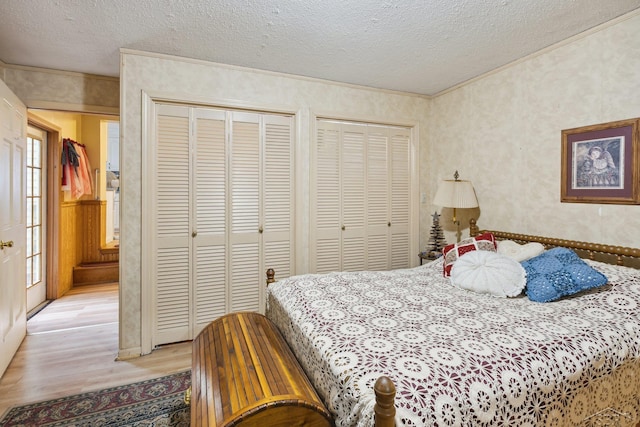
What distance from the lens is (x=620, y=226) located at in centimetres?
219

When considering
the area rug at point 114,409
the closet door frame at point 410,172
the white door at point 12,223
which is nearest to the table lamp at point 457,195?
the closet door frame at point 410,172

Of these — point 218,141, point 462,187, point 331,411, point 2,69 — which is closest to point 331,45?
point 218,141

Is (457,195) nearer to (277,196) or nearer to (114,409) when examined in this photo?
(277,196)

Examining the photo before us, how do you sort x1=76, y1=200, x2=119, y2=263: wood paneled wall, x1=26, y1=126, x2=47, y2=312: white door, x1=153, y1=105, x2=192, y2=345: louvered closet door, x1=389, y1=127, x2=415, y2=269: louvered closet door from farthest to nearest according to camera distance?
1. x1=76, y1=200, x2=119, y2=263: wood paneled wall
2. x1=389, y1=127, x2=415, y2=269: louvered closet door
3. x1=26, y1=126, x2=47, y2=312: white door
4. x1=153, y1=105, x2=192, y2=345: louvered closet door

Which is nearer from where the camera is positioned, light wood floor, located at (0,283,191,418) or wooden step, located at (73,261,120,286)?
light wood floor, located at (0,283,191,418)

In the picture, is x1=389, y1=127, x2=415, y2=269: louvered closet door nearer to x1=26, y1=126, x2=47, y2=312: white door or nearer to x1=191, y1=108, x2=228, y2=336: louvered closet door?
x1=191, y1=108, x2=228, y2=336: louvered closet door

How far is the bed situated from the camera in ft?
3.53

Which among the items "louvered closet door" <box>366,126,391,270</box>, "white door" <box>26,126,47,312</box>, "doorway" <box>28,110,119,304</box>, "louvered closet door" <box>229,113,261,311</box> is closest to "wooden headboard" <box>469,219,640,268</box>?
"louvered closet door" <box>366,126,391,270</box>

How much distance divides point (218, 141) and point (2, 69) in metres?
2.02

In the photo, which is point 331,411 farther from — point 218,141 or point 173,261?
point 218,141

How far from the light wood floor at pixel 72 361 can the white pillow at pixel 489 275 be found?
2206mm

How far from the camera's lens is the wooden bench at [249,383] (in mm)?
1137

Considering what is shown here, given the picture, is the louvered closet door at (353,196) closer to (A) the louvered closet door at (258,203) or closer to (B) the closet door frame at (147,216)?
(A) the louvered closet door at (258,203)

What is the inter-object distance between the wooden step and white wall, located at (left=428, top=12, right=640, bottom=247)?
5043mm
